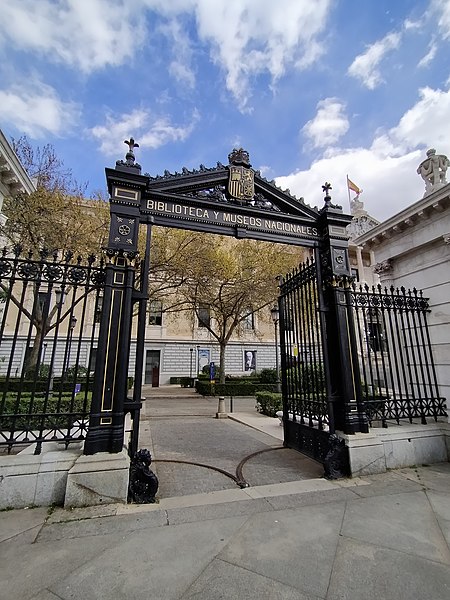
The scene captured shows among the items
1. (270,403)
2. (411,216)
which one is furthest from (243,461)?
(270,403)

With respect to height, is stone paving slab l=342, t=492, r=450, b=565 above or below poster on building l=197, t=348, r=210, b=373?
below

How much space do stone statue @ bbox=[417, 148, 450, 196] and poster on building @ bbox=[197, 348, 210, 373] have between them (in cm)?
2771

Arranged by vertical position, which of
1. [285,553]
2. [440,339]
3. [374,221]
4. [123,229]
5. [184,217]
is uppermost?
[374,221]

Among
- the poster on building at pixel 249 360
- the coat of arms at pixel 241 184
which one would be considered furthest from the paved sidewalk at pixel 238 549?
the poster on building at pixel 249 360

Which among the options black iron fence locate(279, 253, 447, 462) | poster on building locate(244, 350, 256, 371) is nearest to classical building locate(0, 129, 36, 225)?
black iron fence locate(279, 253, 447, 462)

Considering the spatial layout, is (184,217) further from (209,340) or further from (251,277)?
(209,340)

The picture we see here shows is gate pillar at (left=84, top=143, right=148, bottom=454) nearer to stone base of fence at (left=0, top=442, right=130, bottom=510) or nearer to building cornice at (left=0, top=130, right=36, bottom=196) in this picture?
stone base of fence at (left=0, top=442, right=130, bottom=510)

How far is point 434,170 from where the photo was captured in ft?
26.6

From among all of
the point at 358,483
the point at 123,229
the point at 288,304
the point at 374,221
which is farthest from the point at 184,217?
the point at 374,221

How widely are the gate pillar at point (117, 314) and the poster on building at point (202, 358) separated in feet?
94.1

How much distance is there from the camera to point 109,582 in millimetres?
2629

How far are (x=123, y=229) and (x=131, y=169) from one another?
115cm

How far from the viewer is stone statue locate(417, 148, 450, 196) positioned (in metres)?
8.07

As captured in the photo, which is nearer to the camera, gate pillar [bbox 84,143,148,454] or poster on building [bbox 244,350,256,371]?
gate pillar [bbox 84,143,148,454]
